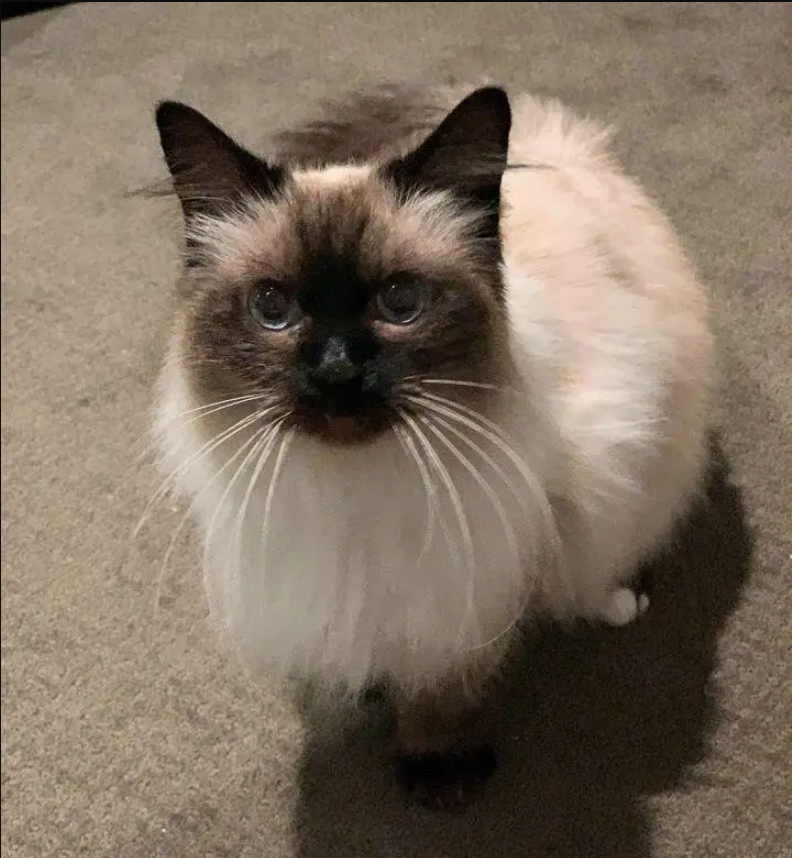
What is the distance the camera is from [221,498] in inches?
36.3

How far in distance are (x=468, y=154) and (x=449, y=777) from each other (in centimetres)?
80

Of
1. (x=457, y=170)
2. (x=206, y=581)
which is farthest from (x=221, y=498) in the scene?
(x=457, y=170)

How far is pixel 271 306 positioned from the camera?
2.80 feet

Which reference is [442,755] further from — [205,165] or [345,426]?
[205,165]

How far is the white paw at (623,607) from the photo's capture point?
50.8 inches

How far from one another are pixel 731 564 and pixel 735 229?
1.56 feet

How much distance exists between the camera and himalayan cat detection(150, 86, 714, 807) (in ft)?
2.72

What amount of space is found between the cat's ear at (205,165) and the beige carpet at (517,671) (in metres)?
0.25

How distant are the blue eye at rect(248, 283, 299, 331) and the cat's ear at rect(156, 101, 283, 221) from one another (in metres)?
0.11

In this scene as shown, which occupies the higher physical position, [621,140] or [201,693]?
[621,140]

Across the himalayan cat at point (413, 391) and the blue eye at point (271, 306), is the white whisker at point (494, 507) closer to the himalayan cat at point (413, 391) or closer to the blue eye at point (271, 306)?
the himalayan cat at point (413, 391)

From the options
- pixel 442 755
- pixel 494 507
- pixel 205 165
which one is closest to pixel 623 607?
pixel 442 755

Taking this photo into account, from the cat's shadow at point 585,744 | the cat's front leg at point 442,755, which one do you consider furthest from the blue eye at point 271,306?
the cat's shadow at point 585,744

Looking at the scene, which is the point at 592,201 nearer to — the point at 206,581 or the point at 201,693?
the point at 206,581
